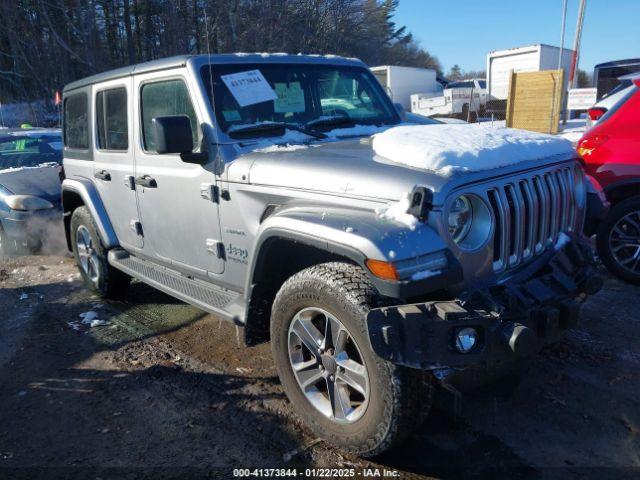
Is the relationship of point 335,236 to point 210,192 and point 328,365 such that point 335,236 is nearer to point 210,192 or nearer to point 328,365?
point 328,365

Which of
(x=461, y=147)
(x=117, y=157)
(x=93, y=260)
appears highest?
(x=461, y=147)

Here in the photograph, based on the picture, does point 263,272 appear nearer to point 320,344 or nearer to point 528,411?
point 320,344

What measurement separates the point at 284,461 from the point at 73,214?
12.5ft

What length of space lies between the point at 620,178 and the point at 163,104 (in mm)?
4109

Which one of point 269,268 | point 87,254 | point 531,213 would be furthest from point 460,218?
point 87,254

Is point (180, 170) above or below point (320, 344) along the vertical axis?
above

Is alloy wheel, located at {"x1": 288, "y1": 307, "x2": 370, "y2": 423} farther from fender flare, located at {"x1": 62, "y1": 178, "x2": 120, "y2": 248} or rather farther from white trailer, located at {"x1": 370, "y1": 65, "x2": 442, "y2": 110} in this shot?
white trailer, located at {"x1": 370, "y1": 65, "x2": 442, "y2": 110}

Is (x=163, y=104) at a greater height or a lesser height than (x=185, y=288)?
greater

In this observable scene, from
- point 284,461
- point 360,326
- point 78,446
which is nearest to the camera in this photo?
point 360,326

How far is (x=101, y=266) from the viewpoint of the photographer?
504cm

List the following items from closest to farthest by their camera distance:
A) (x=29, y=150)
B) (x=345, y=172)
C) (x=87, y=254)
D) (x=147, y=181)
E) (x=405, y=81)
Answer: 1. (x=345, y=172)
2. (x=147, y=181)
3. (x=87, y=254)
4. (x=29, y=150)
5. (x=405, y=81)

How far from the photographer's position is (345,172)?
2633 millimetres

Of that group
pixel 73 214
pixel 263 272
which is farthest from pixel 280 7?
pixel 263 272

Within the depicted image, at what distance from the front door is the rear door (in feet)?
0.50
